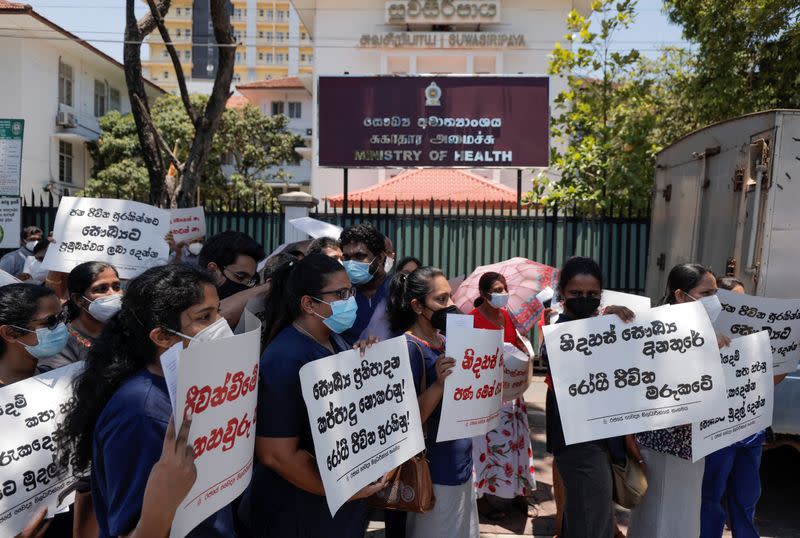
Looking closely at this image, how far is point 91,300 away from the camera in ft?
12.3

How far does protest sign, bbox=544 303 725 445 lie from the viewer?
3.34 m

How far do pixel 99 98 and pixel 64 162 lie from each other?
11.6ft

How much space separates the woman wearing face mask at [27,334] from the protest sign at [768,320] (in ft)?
11.4

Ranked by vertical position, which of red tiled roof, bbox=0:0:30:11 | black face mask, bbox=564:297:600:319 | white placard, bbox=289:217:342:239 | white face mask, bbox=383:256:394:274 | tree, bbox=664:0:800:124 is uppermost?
red tiled roof, bbox=0:0:30:11

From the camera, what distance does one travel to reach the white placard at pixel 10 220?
8.69m

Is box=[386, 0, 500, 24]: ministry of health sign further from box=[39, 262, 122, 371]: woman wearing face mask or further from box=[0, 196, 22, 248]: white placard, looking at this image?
box=[39, 262, 122, 371]: woman wearing face mask

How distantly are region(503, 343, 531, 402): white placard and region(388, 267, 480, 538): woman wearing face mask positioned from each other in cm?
82

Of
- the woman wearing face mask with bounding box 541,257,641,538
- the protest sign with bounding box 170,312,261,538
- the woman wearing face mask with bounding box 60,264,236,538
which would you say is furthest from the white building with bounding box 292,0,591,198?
the protest sign with bounding box 170,312,261,538

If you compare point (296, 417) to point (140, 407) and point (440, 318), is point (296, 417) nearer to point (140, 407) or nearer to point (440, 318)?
point (140, 407)

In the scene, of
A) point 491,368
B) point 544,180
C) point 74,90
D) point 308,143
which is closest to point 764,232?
point 491,368

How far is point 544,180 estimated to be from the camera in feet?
41.1

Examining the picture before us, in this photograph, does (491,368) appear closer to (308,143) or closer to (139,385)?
(139,385)

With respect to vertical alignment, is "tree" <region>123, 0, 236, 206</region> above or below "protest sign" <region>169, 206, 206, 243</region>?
above

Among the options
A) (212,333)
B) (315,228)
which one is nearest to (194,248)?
(315,228)
